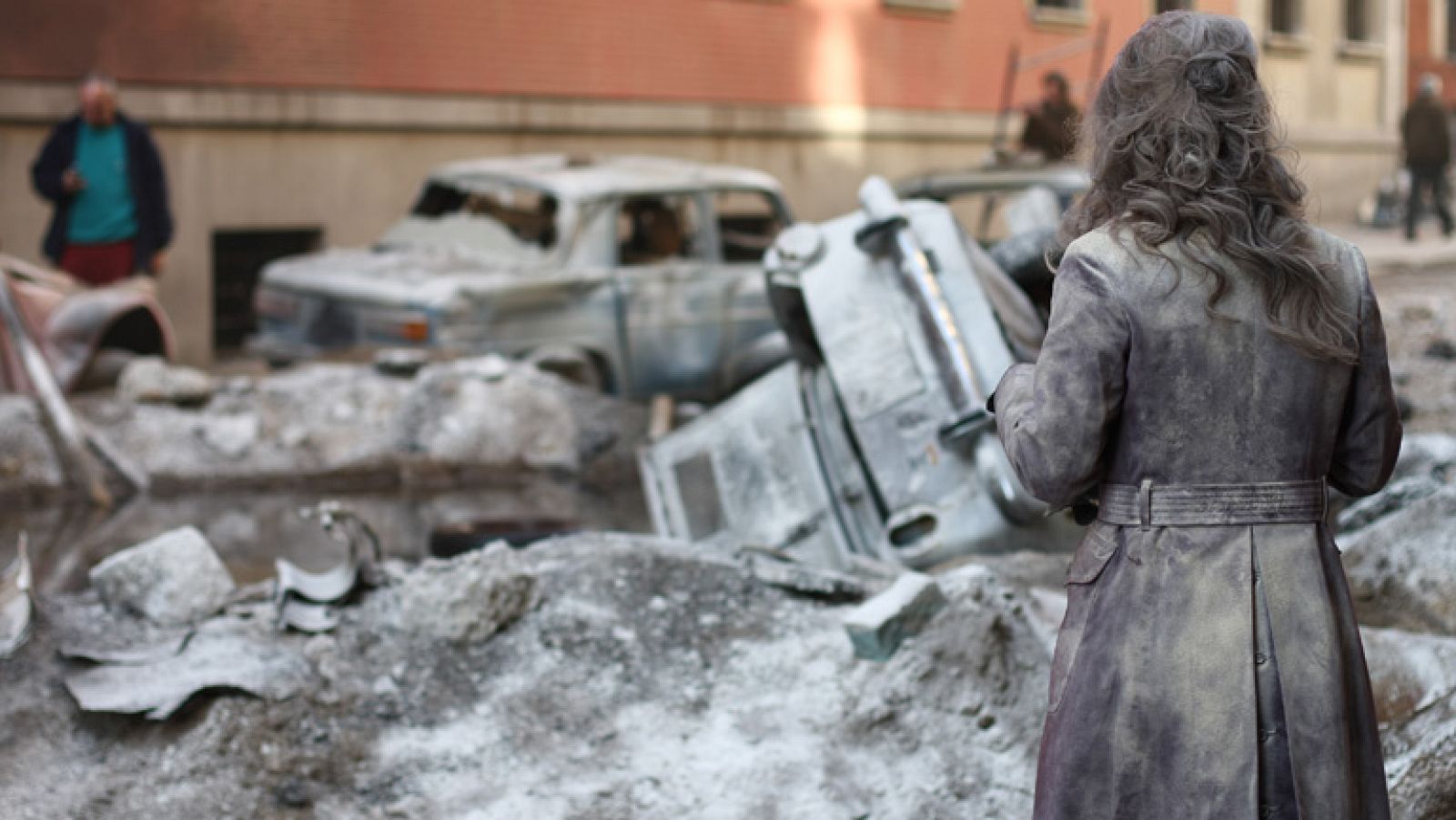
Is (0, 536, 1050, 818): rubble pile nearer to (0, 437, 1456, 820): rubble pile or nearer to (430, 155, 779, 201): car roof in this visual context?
(0, 437, 1456, 820): rubble pile

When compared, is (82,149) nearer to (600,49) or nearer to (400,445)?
(400,445)

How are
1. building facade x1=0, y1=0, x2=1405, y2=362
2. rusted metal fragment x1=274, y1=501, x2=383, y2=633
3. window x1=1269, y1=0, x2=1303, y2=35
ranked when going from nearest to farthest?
rusted metal fragment x1=274, y1=501, x2=383, y2=633 → building facade x1=0, y1=0, x2=1405, y2=362 → window x1=1269, y1=0, x2=1303, y2=35

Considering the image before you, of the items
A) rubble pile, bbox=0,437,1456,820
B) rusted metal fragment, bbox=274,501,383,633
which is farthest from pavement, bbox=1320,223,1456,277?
rusted metal fragment, bbox=274,501,383,633

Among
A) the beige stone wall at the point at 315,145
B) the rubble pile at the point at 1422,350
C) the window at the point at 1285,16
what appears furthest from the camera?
the window at the point at 1285,16

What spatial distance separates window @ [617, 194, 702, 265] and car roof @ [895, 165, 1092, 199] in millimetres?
1537

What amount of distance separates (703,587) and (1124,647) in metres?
2.61

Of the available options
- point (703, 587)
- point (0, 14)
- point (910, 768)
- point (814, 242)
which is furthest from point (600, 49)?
point (910, 768)

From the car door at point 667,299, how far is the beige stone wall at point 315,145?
4277 millimetres

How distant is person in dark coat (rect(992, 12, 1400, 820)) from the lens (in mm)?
2510

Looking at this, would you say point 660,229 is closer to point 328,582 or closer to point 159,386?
point 159,386

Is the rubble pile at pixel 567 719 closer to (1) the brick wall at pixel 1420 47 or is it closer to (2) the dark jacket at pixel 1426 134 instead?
(2) the dark jacket at pixel 1426 134

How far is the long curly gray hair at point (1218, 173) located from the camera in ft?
8.19

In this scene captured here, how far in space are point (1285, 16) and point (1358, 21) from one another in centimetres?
288

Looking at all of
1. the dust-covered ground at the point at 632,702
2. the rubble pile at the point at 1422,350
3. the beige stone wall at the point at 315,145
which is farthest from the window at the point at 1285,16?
the dust-covered ground at the point at 632,702
